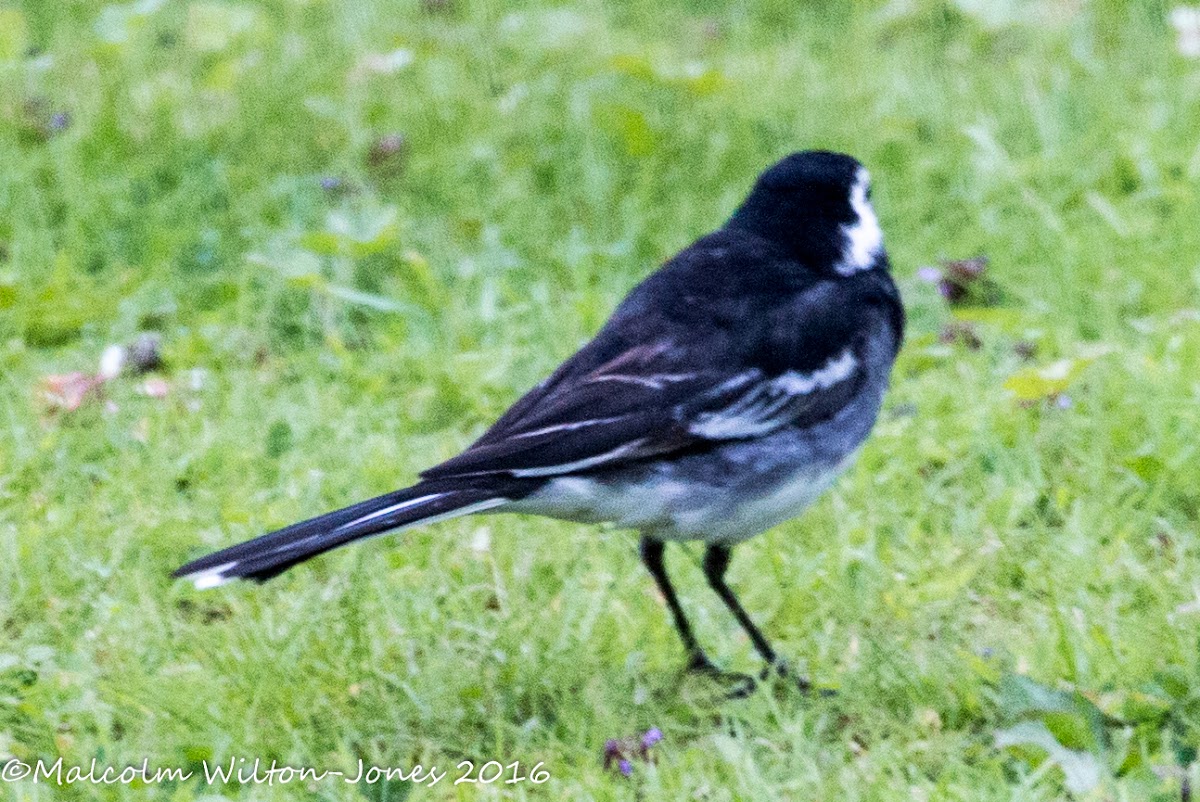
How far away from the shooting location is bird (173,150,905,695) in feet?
12.9

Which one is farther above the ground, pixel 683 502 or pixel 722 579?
pixel 683 502

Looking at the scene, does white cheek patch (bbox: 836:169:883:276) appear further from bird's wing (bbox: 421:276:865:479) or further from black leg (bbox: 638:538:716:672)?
black leg (bbox: 638:538:716:672)

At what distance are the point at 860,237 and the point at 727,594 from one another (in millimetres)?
1028

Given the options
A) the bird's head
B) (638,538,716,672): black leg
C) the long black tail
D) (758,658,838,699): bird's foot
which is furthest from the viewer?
A: the bird's head

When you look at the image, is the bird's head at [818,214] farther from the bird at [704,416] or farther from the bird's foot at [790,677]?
the bird's foot at [790,677]

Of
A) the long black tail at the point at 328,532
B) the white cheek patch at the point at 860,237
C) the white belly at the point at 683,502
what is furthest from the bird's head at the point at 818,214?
the long black tail at the point at 328,532

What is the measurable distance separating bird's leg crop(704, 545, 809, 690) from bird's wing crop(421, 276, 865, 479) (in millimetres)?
390

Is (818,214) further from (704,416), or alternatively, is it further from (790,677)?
(790,677)

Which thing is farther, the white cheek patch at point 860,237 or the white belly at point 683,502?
the white cheek patch at point 860,237

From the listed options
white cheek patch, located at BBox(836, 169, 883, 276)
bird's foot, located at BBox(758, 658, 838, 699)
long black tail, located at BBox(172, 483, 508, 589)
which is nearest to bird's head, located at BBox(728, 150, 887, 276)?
white cheek patch, located at BBox(836, 169, 883, 276)

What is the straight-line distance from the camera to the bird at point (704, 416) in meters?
3.94

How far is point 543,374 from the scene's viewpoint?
5883 millimetres

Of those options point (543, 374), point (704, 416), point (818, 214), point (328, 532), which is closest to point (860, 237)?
A: point (818, 214)

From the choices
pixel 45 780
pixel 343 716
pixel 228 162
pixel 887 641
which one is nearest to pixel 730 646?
pixel 887 641
